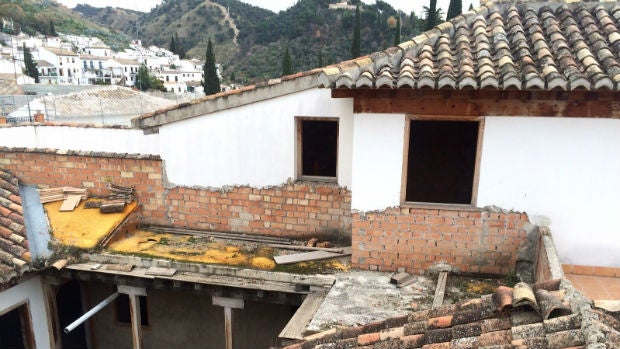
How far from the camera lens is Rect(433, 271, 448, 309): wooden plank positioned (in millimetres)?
5930

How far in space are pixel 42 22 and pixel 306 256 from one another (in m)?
120

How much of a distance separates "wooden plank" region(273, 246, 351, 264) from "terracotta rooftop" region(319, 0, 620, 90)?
3302 millimetres

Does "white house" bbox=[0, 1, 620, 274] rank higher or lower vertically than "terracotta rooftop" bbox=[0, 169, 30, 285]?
higher

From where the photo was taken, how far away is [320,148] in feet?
31.4

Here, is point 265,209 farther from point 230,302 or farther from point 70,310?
point 70,310

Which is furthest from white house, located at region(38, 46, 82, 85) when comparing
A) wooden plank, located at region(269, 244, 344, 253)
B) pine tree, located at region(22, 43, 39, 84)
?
wooden plank, located at region(269, 244, 344, 253)

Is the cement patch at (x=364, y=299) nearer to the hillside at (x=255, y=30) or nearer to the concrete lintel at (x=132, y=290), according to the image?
the concrete lintel at (x=132, y=290)

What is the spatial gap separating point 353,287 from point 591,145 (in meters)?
3.83

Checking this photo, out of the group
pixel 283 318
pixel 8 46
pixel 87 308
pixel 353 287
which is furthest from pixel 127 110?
pixel 8 46

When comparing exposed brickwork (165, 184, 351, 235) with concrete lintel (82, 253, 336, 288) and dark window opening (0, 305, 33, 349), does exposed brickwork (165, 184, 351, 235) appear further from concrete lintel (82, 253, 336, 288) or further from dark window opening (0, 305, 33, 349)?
dark window opening (0, 305, 33, 349)

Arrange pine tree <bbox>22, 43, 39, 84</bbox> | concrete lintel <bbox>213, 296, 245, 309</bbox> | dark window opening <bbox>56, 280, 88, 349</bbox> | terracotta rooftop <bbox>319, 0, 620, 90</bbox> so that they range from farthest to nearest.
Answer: pine tree <bbox>22, 43, 39, 84</bbox> → dark window opening <bbox>56, 280, 88, 349</bbox> → concrete lintel <bbox>213, 296, 245, 309</bbox> → terracotta rooftop <bbox>319, 0, 620, 90</bbox>

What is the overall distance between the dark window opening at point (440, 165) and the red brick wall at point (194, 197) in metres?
3.41

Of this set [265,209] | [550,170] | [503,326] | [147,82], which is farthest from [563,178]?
[147,82]

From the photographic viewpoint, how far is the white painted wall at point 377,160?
21.0 ft
